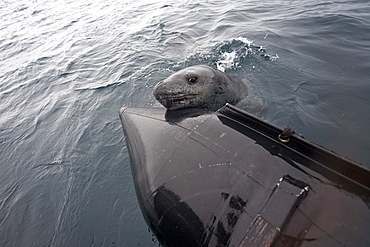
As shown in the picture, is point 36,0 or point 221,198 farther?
point 36,0

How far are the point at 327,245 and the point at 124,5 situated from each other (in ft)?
69.7

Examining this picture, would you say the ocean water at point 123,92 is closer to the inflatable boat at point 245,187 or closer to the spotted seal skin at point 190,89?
the inflatable boat at point 245,187

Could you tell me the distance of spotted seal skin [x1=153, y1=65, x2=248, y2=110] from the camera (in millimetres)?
3600

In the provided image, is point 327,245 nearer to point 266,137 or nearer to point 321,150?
point 321,150

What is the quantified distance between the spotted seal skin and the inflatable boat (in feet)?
2.18

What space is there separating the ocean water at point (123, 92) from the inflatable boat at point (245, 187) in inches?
54.9

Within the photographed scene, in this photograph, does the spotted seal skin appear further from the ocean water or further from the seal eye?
the ocean water

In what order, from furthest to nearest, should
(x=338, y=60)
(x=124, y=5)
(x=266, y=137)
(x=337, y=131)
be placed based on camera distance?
1. (x=124, y=5)
2. (x=338, y=60)
3. (x=337, y=131)
4. (x=266, y=137)

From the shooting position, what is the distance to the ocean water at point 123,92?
4.00m

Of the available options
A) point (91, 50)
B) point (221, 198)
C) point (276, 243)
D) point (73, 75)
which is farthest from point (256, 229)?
point (91, 50)

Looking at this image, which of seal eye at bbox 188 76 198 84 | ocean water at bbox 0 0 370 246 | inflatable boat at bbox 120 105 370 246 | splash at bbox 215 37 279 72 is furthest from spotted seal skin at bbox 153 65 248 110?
splash at bbox 215 37 279 72

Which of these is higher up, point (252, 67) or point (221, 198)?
point (221, 198)

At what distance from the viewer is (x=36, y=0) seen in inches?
1104

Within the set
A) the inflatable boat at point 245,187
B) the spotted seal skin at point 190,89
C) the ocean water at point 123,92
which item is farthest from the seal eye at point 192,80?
the ocean water at point 123,92
